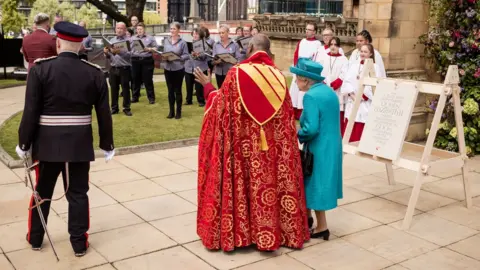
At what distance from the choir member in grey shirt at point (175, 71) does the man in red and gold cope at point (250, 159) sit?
6552mm

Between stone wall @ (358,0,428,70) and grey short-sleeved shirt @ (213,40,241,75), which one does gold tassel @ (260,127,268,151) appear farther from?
grey short-sleeved shirt @ (213,40,241,75)

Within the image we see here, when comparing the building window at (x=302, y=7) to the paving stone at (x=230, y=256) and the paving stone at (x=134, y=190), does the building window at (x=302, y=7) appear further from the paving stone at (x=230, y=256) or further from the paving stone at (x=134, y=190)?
the paving stone at (x=230, y=256)

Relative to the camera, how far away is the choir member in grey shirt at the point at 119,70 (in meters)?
11.8

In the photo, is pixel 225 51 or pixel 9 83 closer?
pixel 225 51

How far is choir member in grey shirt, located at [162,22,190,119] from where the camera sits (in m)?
11.6

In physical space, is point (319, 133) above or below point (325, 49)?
below

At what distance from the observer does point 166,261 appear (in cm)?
504

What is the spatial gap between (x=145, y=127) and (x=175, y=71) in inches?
55.1

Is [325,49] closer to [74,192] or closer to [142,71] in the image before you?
[142,71]

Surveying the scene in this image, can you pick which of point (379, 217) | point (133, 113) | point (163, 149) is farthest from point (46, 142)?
point (133, 113)

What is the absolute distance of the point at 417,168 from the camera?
612 cm

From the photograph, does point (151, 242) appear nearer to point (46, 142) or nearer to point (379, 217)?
point (46, 142)

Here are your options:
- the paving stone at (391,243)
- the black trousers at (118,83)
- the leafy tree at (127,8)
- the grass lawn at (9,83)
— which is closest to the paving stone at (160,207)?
the paving stone at (391,243)

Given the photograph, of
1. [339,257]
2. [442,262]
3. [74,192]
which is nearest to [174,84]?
[74,192]
